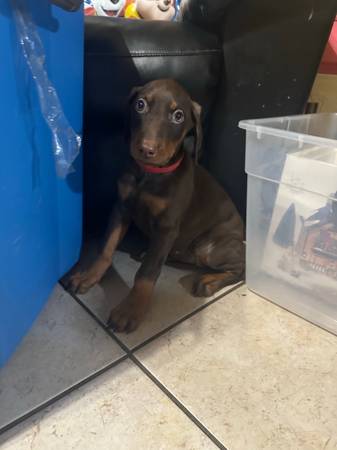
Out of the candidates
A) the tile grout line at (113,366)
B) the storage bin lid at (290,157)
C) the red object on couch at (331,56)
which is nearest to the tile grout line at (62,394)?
the tile grout line at (113,366)

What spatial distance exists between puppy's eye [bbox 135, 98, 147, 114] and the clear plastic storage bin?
0.27m

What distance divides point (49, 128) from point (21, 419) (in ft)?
2.02

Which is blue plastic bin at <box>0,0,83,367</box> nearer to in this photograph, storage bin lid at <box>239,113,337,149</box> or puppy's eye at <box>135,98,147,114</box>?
puppy's eye at <box>135,98,147,114</box>

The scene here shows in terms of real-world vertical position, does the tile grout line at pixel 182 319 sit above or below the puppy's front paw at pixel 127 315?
below

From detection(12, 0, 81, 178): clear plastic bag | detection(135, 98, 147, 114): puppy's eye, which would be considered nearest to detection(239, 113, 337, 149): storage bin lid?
detection(135, 98, 147, 114): puppy's eye

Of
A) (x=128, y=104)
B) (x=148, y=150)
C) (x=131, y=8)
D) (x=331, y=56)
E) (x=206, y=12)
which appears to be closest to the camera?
(x=148, y=150)

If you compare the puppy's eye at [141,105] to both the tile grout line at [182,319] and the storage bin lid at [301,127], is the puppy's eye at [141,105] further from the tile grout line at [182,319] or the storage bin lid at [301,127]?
the tile grout line at [182,319]

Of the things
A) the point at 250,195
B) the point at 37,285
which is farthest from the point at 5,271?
the point at 250,195

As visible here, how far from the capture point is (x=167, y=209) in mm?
1193

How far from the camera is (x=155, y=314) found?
114cm

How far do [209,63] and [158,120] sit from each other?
13.4 inches

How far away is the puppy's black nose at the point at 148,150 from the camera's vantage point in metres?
1.04

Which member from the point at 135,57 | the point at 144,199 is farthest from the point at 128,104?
the point at 144,199

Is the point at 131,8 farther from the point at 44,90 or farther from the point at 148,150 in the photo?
the point at 44,90
